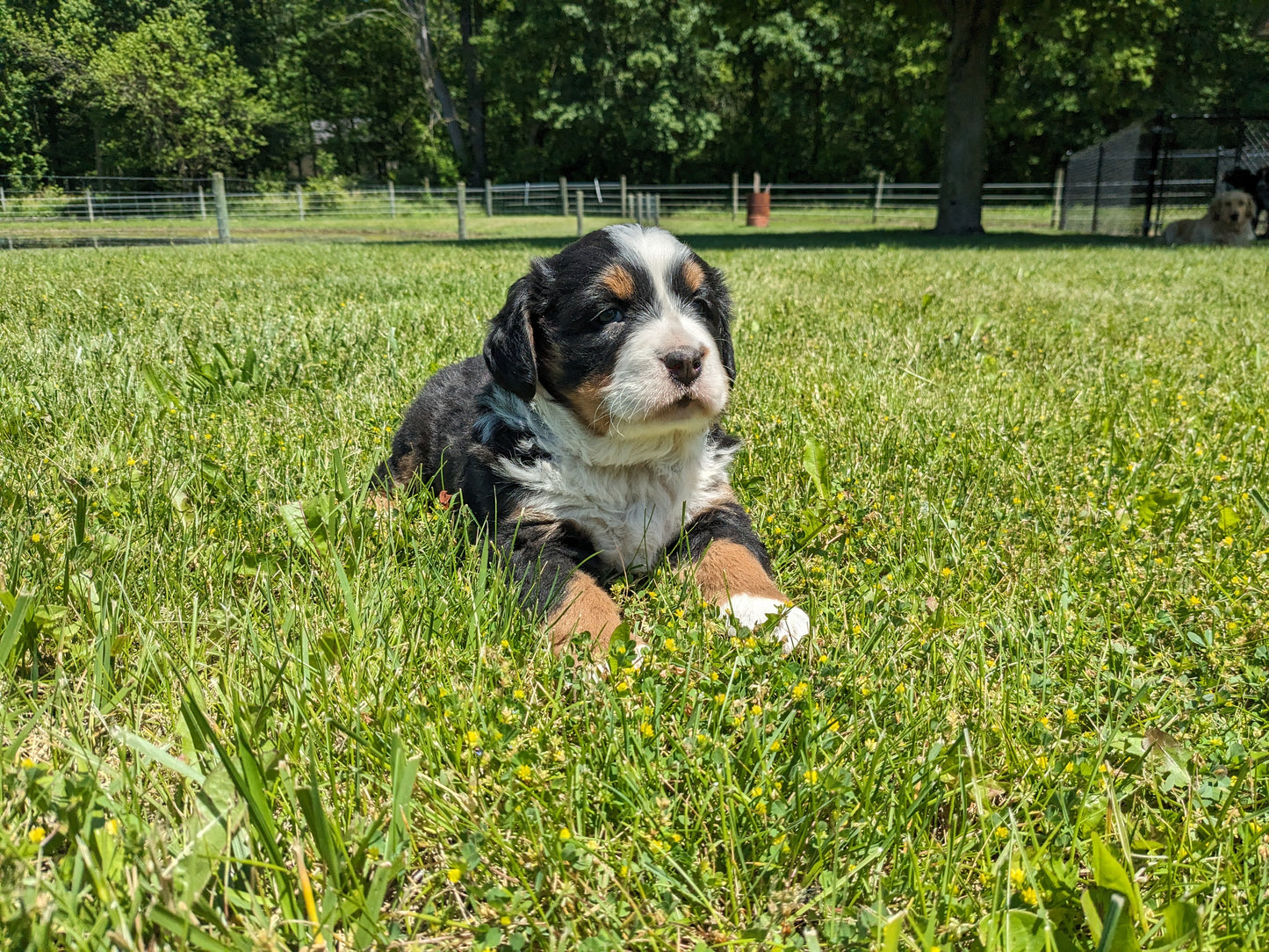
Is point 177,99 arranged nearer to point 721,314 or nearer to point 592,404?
point 721,314

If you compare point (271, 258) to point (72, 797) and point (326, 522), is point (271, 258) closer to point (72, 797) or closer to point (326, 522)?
point (326, 522)

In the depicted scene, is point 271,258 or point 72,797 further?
point 271,258

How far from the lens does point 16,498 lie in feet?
8.77

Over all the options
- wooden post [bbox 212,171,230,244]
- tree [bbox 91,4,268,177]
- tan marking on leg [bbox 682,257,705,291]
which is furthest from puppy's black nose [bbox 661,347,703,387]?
tree [bbox 91,4,268,177]

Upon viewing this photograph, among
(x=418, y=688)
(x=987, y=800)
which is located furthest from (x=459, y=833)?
(x=987, y=800)

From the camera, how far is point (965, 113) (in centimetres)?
2203

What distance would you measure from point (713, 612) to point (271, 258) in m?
13.2

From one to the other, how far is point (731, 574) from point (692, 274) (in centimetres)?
109

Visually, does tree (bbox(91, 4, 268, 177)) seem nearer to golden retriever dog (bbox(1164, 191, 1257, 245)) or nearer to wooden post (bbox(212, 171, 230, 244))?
wooden post (bbox(212, 171, 230, 244))

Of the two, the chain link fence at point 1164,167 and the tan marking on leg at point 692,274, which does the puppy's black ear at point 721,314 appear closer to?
the tan marking on leg at point 692,274

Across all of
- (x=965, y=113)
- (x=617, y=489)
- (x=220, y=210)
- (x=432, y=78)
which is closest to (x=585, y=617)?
(x=617, y=489)

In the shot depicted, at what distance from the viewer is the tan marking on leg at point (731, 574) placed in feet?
8.18

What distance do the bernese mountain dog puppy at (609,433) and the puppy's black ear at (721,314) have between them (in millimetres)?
40

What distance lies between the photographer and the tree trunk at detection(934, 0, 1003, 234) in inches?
824
